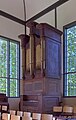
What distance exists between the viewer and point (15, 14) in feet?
33.3

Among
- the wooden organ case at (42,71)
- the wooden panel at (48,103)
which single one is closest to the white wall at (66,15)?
the wooden organ case at (42,71)

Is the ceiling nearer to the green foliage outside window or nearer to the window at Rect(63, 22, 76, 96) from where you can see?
the window at Rect(63, 22, 76, 96)

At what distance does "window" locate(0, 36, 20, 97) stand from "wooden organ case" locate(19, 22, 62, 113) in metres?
1.58

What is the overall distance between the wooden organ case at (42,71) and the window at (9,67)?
62.3 inches

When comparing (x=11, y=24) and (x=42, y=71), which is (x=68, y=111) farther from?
(x=11, y=24)

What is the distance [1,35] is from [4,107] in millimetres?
3204

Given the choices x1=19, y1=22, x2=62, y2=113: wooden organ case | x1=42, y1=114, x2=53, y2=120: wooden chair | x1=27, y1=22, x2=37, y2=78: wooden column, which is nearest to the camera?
x1=42, y1=114, x2=53, y2=120: wooden chair

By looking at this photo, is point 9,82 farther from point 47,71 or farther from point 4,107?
point 47,71

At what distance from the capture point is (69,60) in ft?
26.9

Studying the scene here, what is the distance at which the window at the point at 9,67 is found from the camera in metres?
9.59

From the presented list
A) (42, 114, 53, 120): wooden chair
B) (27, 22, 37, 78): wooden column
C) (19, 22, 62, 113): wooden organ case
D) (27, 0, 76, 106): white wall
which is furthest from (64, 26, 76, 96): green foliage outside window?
(42, 114, 53, 120): wooden chair

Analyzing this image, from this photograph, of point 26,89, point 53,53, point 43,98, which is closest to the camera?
point 43,98

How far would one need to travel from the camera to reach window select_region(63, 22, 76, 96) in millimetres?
7969

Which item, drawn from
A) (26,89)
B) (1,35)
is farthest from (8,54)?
(26,89)
